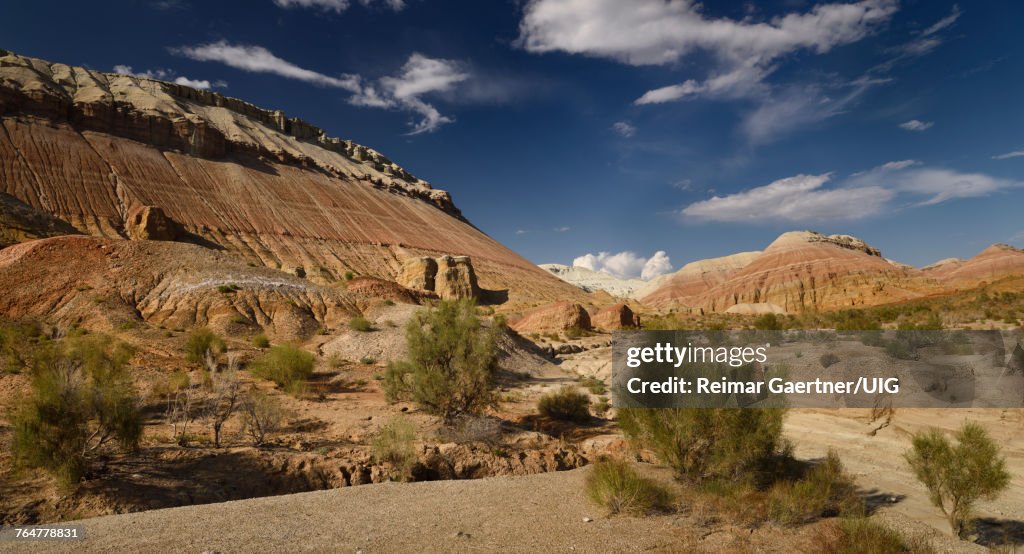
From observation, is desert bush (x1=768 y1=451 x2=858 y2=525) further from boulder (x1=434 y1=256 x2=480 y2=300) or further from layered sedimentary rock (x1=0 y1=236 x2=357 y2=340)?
boulder (x1=434 y1=256 x2=480 y2=300)

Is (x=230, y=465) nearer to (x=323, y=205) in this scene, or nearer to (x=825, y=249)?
(x=323, y=205)

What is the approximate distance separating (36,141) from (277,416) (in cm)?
6018

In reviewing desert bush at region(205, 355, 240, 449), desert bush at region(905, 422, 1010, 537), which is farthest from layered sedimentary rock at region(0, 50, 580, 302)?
desert bush at region(905, 422, 1010, 537)

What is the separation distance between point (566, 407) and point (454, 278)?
39392 mm

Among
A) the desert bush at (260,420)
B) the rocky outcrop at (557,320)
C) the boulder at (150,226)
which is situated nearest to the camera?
the desert bush at (260,420)

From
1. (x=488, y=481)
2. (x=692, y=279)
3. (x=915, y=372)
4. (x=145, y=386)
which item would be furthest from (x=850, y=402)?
(x=692, y=279)

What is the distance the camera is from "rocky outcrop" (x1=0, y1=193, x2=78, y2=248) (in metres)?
29.7

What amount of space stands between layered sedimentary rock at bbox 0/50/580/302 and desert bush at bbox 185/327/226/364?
2650cm

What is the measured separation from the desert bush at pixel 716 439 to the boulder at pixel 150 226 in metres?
48.1

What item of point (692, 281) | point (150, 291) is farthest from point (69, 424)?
point (692, 281)

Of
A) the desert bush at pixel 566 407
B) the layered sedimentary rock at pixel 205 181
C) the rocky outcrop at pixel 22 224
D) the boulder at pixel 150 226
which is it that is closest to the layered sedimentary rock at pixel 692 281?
the layered sedimentary rock at pixel 205 181

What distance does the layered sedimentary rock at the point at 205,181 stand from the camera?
49688 millimetres

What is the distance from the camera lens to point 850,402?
1490 cm

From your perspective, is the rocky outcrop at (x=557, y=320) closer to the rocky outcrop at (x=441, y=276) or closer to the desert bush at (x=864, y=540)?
the rocky outcrop at (x=441, y=276)
